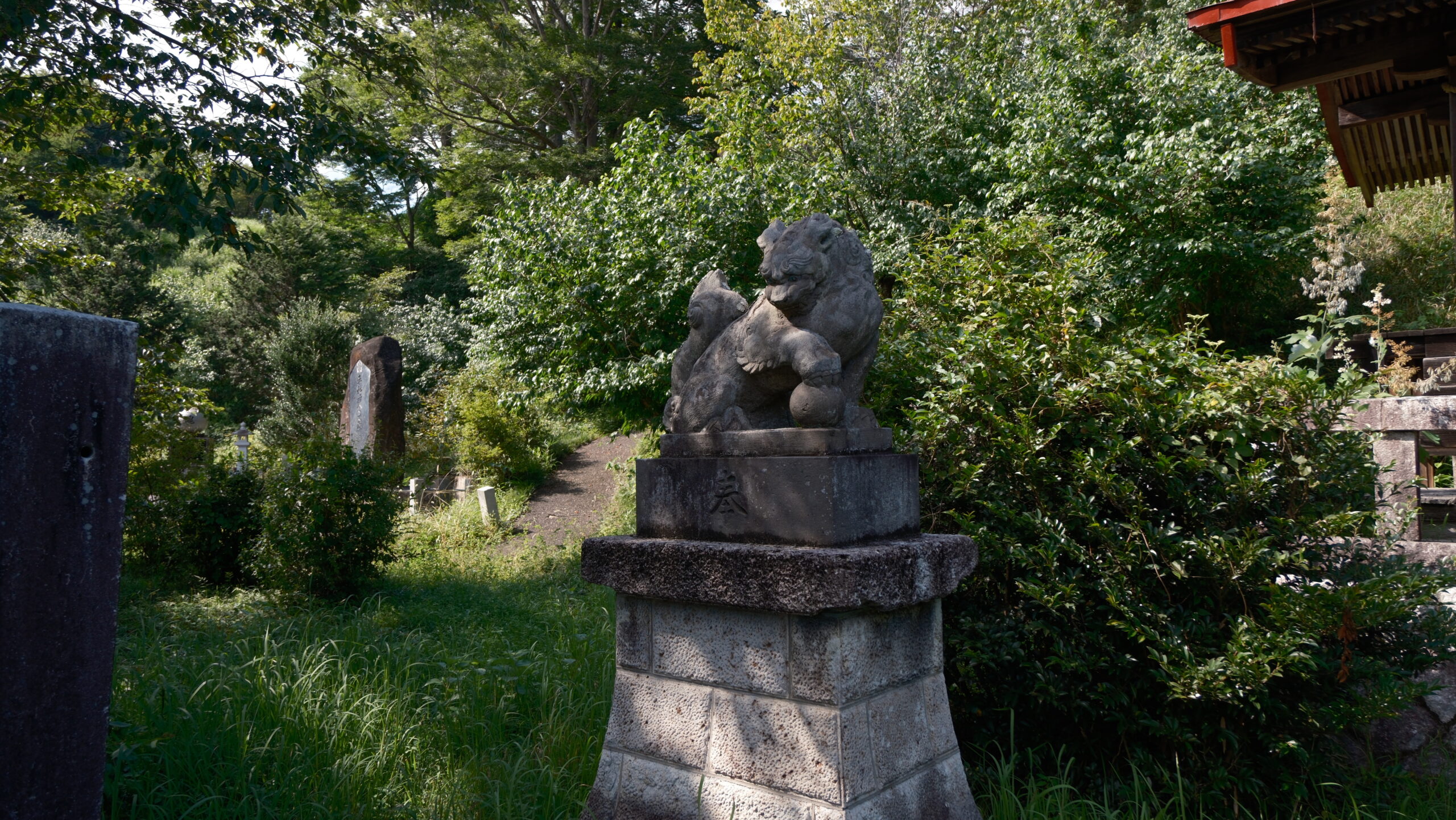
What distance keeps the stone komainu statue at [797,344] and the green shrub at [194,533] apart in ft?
20.8

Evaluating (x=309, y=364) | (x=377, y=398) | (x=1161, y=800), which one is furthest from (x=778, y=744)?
(x=309, y=364)

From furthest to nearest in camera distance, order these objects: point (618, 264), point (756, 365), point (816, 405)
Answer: point (618, 264) < point (756, 365) < point (816, 405)

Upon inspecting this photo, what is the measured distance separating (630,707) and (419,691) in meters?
1.90

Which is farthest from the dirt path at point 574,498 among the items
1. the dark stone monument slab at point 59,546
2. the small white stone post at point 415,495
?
the dark stone monument slab at point 59,546

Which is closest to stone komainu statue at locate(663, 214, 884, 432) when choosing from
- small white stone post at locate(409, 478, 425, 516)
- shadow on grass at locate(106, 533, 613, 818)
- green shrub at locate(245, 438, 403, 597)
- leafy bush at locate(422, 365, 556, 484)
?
shadow on grass at locate(106, 533, 613, 818)

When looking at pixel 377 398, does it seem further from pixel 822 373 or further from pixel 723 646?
pixel 822 373

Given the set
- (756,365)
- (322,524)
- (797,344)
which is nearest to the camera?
(797,344)

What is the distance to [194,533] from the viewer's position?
311 inches

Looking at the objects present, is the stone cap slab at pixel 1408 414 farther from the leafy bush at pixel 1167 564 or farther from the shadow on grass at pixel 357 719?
the shadow on grass at pixel 357 719

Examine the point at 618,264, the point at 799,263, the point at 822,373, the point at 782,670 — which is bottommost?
the point at 782,670

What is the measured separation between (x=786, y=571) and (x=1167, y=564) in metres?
1.80

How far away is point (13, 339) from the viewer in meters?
1.94

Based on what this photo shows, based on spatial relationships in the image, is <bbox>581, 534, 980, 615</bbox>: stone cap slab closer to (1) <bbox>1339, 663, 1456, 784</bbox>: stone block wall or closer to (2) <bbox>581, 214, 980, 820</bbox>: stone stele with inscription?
(2) <bbox>581, 214, 980, 820</bbox>: stone stele with inscription

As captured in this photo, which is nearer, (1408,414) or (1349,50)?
(1349,50)
